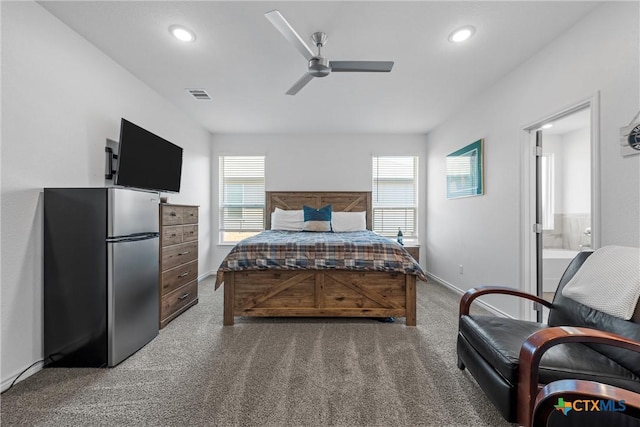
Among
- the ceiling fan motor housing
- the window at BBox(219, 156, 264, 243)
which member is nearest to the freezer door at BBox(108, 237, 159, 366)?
the ceiling fan motor housing

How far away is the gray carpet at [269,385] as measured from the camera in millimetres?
1575

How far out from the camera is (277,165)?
17.1ft

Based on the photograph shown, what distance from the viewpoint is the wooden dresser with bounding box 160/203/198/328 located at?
9.30 feet

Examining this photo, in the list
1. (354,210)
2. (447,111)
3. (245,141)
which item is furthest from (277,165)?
(447,111)

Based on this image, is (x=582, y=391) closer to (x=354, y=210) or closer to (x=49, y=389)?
(x=49, y=389)

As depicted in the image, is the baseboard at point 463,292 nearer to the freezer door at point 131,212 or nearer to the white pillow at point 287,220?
the white pillow at point 287,220

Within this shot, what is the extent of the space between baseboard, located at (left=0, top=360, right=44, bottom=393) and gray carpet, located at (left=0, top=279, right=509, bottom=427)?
0.14 feet

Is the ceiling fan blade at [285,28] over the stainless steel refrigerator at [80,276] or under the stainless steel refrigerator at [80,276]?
over

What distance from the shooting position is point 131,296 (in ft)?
7.39

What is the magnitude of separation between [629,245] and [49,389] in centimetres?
398

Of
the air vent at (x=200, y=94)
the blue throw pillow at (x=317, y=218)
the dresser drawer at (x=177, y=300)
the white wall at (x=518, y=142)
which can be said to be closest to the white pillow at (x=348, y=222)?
the blue throw pillow at (x=317, y=218)

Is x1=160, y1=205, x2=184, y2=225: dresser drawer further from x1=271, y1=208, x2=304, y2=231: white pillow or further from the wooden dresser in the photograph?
x1=271, y1=208, x2=304, y2=231: white pillow

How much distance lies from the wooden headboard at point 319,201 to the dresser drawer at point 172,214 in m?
2.10

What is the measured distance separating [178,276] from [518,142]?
3.97 m
